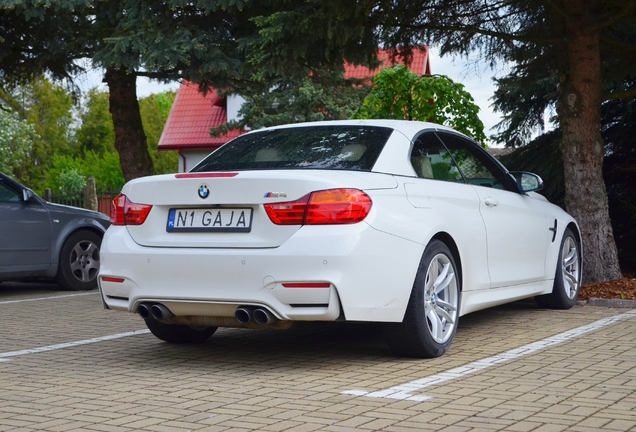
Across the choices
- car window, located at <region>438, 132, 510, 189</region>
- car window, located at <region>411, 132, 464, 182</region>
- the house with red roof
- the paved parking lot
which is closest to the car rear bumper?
the paved parking lot

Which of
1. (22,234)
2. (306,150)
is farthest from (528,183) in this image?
(22,234)

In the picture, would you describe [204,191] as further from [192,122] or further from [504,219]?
[192,122]

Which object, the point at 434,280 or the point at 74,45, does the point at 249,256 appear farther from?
the point at 74,45

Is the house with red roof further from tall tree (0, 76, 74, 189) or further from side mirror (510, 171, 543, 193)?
side mirror (510, 171, 543, 193)

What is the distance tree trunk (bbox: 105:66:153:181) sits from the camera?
57.7ft

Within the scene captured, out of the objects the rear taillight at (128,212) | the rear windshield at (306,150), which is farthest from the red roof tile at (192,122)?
the rear taillight at (128,212)

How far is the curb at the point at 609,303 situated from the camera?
9180 millimetres

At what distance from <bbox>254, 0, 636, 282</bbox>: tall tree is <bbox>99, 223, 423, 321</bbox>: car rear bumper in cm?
491

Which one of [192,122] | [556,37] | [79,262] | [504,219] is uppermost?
[192,122]

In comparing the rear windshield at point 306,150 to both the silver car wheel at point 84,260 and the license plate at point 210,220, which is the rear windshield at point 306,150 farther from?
the silver car wheel at point 84,260

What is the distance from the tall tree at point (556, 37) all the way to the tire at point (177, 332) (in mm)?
4310

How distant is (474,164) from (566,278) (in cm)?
188

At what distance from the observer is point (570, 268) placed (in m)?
9.09

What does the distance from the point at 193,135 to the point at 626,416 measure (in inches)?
1585
